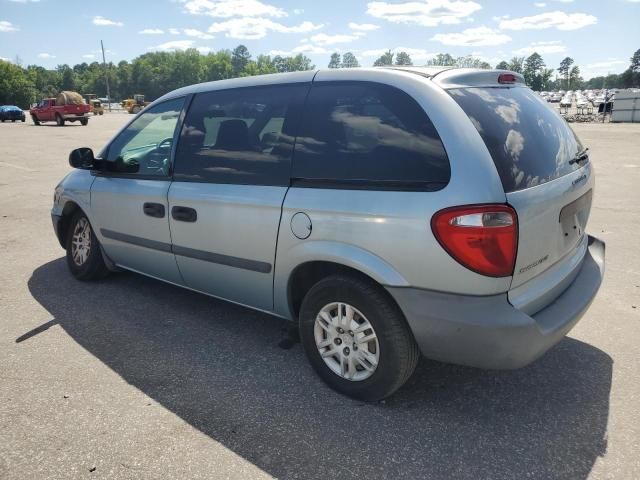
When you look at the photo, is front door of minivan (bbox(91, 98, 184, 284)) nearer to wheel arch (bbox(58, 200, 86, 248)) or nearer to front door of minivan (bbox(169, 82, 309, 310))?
front door of minivan (bbox(169, 82, 309, 310))

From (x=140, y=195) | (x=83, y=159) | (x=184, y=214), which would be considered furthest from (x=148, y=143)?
(x=184, y=214)

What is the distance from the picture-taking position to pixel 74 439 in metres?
2.57

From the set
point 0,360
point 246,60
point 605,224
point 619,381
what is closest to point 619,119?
point 605,224

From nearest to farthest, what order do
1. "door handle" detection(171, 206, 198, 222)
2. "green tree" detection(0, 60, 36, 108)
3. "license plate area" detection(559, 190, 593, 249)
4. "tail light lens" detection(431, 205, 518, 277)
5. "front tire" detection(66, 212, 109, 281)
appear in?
"tail light lens" detection(431, 205, 518, 277), "license plate area" detection(559, 190, 593, 249), "door handle" detection(171, 206, 198, 222), "front tire" detection(66, 212, 109, 281), "green tree" detection(0, 60, 36, 108)

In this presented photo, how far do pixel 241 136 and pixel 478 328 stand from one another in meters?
1.88

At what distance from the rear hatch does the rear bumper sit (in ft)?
0.32

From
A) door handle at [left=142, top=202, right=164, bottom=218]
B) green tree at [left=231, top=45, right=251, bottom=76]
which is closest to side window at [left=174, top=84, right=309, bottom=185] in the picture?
door handle at [left=142, top=202, right=164, bottom=218]

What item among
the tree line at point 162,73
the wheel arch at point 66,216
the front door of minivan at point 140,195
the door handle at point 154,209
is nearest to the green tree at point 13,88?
the tree line at point 162,73

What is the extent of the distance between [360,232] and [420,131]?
0.58 metres

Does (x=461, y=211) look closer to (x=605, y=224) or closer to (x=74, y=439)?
(x=74, y=439)

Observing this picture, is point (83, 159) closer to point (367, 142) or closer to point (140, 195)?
point (140, 195)

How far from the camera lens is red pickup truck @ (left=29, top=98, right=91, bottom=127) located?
32.3 metres

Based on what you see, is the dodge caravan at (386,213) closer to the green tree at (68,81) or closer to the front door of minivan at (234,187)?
the front door of minivan at (234,187)

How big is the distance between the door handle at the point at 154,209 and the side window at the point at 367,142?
4.20ft
